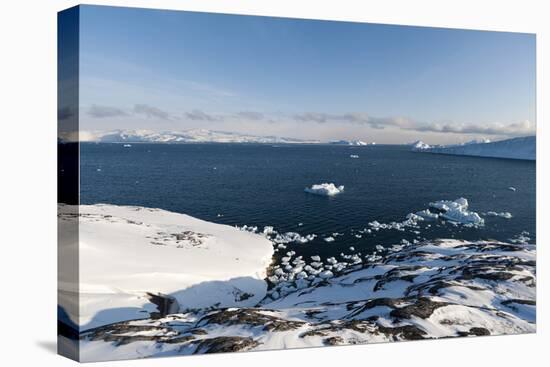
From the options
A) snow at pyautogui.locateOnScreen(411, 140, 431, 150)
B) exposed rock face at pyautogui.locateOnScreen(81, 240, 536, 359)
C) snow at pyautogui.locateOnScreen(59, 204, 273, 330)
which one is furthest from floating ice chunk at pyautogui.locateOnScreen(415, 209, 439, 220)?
snow at pyautogui.locateOnScreen(59, 204, 273, 330)

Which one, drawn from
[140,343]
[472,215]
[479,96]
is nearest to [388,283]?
[472,215]

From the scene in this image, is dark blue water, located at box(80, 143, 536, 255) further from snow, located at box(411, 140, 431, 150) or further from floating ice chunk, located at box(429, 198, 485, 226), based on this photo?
snow, located at box(411, 140, 431, 150)

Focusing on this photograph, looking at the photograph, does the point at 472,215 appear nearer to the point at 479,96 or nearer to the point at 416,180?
the point at 416,180

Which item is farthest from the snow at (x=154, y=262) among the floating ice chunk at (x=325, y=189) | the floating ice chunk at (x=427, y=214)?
the floating ice chunk at (x=427, y=214)

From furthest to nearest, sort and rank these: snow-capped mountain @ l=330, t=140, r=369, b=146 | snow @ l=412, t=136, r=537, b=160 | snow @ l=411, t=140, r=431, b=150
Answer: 1. snow @ l=411, t=140, r=431, b=150
2. snow @ l=412, t=136, r=537, b=160
3. snow-capped mountain @ l=330, t=140, r=369, b=146

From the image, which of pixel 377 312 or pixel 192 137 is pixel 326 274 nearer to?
pixel 377 312

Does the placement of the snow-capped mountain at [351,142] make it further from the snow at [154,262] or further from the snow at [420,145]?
the snow at [154,262]

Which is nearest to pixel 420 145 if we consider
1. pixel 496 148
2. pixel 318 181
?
pixel 496 148
